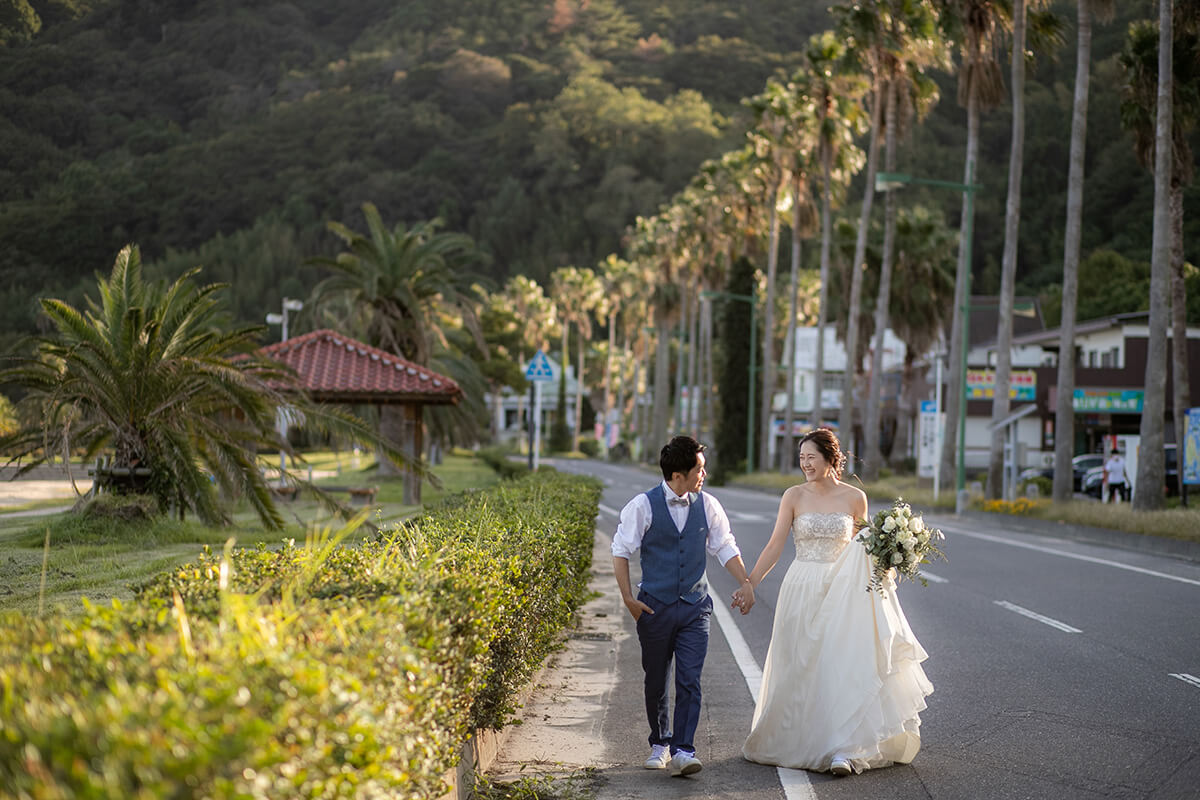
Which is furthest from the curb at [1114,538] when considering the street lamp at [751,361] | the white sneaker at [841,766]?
the street lamp at [751,361]

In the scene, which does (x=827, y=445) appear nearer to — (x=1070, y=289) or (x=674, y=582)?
(x=674, y=582)

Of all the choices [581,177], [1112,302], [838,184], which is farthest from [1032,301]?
[581,177]

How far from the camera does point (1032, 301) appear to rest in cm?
7775

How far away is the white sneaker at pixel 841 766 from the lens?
282 inches

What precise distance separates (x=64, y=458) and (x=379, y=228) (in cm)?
2399

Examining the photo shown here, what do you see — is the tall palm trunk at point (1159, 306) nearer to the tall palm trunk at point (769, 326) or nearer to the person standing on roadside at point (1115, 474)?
the person standing on roadside at point (1115, 474)

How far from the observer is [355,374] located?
29078 mm

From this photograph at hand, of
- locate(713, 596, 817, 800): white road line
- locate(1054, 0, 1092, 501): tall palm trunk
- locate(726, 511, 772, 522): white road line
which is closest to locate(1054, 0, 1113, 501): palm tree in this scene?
locate(1054, 0, 1092, 501): tall palm trunk

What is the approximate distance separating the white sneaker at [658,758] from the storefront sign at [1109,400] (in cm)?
4658

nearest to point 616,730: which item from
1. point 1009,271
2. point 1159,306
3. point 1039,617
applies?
point 1039,617

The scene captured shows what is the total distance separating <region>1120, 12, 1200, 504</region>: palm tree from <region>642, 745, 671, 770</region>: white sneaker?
25428 mm

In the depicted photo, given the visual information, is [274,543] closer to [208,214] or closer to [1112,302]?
[208,214]

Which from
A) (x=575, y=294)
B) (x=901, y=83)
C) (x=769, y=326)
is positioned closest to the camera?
(x=901, y=83)

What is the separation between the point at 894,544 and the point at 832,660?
763 millimetres
